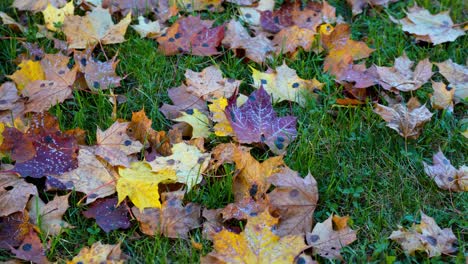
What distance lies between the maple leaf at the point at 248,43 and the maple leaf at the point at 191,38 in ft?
0.17

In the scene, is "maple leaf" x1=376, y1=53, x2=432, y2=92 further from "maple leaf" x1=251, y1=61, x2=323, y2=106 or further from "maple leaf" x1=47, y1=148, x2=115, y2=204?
"maple leaf" x1=47, y1=148, x2=115, y2=204

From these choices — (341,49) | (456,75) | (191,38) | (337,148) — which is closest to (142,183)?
(337,148)

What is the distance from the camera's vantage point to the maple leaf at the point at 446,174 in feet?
7.57

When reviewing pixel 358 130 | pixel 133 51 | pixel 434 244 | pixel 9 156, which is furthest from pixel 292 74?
pixel 9 156

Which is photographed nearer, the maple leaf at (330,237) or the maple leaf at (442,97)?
the maple leaf at (330,237)

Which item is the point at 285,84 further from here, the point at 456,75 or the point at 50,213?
the point at 50,213

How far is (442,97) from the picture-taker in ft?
8.80

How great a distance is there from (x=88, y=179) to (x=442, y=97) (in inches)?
62.8

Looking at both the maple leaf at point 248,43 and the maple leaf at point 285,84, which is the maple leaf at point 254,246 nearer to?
the maple leaf at point 285,84

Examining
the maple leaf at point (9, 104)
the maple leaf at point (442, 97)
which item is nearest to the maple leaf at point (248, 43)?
the maple leaf at point (442, 97)

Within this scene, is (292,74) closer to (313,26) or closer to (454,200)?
(313,26)

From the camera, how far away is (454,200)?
7.50 feet

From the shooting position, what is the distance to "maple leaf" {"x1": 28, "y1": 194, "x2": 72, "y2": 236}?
2158 millimetres

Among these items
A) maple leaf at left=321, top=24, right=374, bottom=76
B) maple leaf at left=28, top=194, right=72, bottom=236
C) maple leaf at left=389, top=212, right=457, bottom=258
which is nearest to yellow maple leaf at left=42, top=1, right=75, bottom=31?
maple leaf at left=28, top=194, right=72, bottom=236
